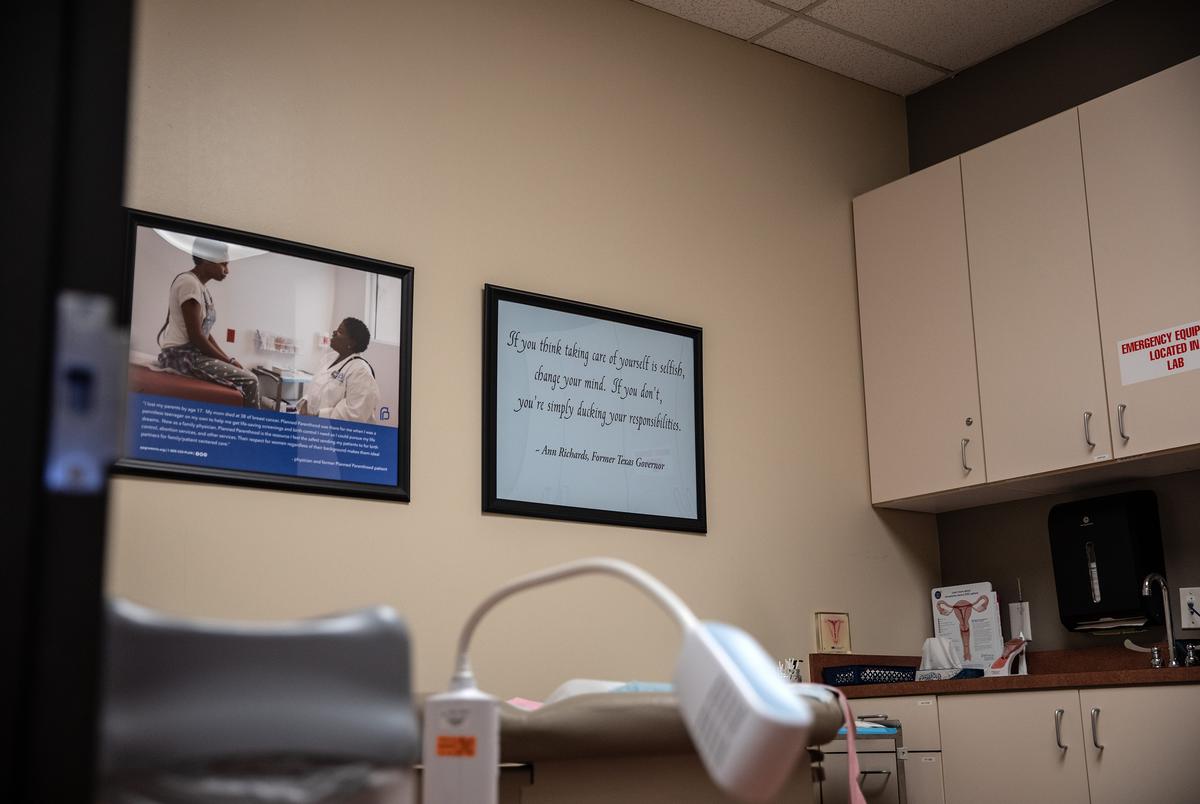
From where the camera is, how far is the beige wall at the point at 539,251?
300 cm

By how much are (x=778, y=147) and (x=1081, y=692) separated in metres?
2.22

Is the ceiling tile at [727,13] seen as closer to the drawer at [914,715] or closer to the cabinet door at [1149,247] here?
the cabinet door at [1149,247]

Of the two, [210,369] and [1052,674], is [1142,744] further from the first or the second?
[210,369]

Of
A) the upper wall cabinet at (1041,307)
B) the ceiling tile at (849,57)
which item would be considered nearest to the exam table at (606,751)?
the upper wall cabinet at (1041,307)

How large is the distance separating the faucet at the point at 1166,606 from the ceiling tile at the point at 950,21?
204 cm

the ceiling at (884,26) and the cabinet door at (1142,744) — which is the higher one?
the ceiling at (884,26)

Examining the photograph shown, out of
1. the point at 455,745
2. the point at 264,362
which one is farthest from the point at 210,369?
the point at 455,745

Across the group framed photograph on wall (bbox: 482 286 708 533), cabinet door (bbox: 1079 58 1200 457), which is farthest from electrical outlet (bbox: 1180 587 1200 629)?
framed photograph on wall (bbox: 482 286 708 533)

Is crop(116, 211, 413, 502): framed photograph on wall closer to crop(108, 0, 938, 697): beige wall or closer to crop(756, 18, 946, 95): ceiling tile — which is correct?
crop(108, 0, 938, 697): beige wall

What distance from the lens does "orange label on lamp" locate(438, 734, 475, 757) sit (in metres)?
1.15

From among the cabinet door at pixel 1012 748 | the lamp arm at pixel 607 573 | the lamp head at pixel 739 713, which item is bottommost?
the cabinet door at pixel 1012 748

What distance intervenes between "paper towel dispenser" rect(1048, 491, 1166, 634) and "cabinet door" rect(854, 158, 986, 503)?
36 centimetres

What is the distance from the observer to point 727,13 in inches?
164

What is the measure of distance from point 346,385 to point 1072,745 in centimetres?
230
